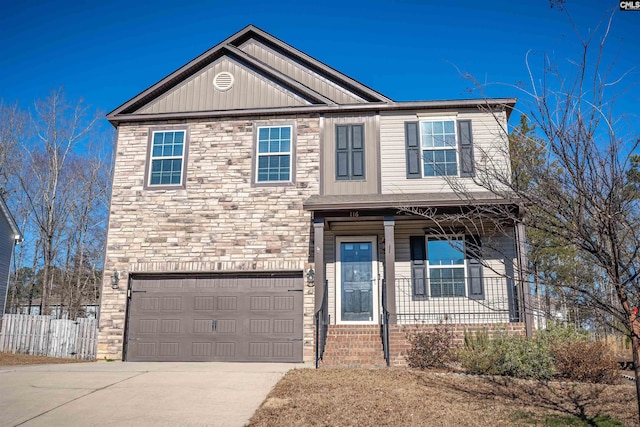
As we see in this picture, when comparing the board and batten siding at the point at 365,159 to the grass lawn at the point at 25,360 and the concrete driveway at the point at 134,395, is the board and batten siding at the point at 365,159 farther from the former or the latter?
the grass lawn at the point at 25,360

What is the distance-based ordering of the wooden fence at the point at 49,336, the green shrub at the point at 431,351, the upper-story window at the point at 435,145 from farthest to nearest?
the wooden fence at the point at 49,336
the upper-story window at the point at 435,145
the green shrub at the point at 431,351

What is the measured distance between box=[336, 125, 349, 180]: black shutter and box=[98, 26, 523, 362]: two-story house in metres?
0.03

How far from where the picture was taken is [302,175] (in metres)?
12.6

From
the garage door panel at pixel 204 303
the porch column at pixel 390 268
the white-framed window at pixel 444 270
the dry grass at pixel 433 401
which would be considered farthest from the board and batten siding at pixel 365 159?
the dry grass at pixel 433 401

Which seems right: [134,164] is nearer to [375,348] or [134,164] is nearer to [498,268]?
[375,348]

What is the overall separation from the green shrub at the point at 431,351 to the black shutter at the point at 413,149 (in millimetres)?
4125

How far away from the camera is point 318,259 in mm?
11344

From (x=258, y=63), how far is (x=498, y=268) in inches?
302

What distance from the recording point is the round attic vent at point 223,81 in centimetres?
1344

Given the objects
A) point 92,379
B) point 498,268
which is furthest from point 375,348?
point 92,379

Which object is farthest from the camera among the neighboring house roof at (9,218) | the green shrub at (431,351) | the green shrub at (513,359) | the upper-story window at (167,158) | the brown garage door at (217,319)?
the neighboring house roof at (9,218)

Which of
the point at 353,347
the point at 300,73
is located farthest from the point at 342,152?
the point at 353,347

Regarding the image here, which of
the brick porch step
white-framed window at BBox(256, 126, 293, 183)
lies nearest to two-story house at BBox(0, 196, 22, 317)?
white-framed window at BBox(256, 126, 293, 183)

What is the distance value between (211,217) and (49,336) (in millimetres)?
5578
